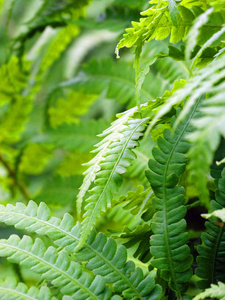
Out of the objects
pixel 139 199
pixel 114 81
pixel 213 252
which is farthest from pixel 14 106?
pixel 213 252

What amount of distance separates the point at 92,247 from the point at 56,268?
0.06 m

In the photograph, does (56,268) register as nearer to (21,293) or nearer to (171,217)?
(21,293)

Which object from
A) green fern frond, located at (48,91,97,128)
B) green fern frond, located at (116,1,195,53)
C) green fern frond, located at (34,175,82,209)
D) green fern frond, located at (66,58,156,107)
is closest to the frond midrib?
green fern frond, located at (116,1,195,53)

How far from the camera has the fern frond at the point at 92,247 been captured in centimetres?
47

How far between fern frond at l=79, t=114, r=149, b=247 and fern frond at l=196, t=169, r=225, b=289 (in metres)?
0.13

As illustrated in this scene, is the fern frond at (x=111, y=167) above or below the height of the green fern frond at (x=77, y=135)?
above

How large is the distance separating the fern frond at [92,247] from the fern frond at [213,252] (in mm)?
70

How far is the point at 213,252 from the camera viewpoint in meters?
0.47

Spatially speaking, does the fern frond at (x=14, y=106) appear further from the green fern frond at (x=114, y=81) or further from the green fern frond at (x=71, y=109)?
the green fern frond at (x=114, y=81)

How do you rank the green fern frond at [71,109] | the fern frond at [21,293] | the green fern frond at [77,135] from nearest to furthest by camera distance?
the fern frond at [21,293] < the green fern frond at [77,135] < the green fern frond at [71,109]

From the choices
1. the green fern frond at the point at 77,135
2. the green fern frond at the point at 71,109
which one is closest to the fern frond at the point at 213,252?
the green fern frond at the point at 77,135

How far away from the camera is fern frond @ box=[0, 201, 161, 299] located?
47 centimetres

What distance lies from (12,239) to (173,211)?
0.79 feet

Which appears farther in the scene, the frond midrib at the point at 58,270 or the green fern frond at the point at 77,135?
the green fern frond at the point at 77,135
